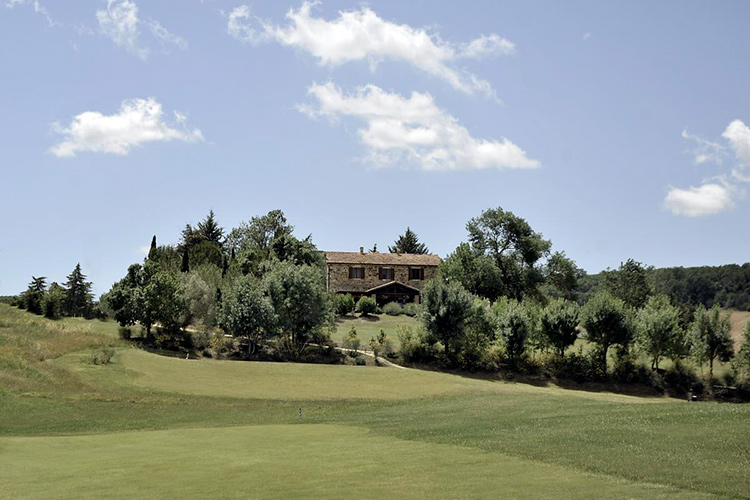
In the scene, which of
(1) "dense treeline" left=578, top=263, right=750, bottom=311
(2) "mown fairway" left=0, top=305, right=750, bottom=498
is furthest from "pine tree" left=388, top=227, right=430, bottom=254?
(2) "mown fairway" left=0, top=305, right=750, bottom=498

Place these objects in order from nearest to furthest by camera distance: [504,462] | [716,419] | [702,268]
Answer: [504,462] < [716,419] < [702,268]

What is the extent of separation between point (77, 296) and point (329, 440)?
63740 mm

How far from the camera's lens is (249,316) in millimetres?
58062

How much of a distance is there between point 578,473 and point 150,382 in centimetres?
2928

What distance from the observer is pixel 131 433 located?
27469mm

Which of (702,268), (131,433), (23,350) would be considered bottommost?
(131,433)

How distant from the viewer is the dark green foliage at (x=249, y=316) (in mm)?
58125

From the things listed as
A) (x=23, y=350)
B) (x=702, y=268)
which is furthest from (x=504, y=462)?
(x=702, y=268)

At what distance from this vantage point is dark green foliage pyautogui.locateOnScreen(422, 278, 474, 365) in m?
59.0

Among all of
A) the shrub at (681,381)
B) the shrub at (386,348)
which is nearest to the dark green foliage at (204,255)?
the shrub at (386,348)

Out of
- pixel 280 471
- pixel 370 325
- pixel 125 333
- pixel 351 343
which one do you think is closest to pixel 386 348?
pixel 351 343

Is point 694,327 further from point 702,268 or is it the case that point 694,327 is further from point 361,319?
point 702,268

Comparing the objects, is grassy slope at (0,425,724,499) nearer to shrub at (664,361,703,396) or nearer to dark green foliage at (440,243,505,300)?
shrub at (664,361,703,396)

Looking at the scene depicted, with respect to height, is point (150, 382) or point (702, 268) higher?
point (702, 268)
